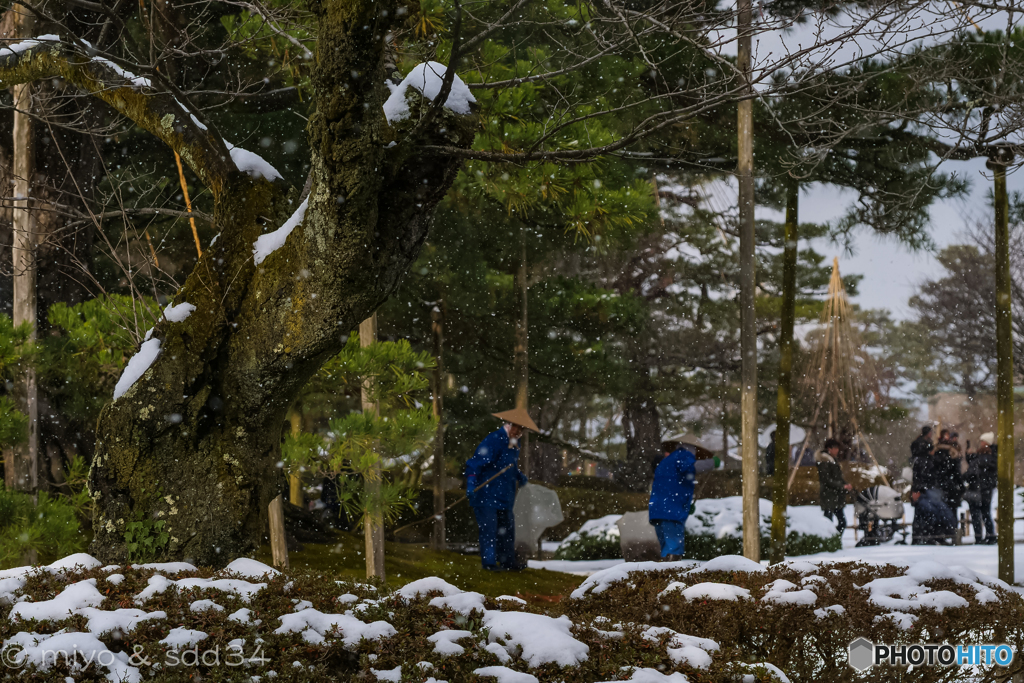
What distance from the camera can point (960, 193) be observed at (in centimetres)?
896

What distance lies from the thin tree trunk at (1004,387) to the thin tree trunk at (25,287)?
26.2 feet

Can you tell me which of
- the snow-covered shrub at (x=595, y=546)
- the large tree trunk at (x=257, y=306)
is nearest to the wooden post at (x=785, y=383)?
the snow-covered shrub at (x=595, y=546)

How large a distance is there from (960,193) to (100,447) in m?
9.25

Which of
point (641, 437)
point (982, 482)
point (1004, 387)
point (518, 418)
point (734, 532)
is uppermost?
point (1004, 387)

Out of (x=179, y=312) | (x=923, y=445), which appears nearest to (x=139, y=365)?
(x=179, y=312)

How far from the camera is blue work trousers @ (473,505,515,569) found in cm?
782

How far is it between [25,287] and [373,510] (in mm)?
2926

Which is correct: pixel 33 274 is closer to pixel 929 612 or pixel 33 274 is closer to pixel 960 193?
pixel 929 612

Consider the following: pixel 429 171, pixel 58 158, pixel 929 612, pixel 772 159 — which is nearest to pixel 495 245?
pixel 772 159

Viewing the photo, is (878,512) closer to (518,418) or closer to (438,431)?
(518,418)

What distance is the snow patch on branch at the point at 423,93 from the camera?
3516 millimetres

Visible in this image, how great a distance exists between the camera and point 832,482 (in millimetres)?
11695

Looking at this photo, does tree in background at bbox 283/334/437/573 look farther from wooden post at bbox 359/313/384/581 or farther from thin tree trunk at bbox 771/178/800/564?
thin tree trunk at bbox 771/178/800/564

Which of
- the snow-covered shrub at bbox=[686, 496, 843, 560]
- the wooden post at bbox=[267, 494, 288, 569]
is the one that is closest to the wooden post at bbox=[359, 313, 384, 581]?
the wooden post at bbox=[267, 494, 288, 569]
